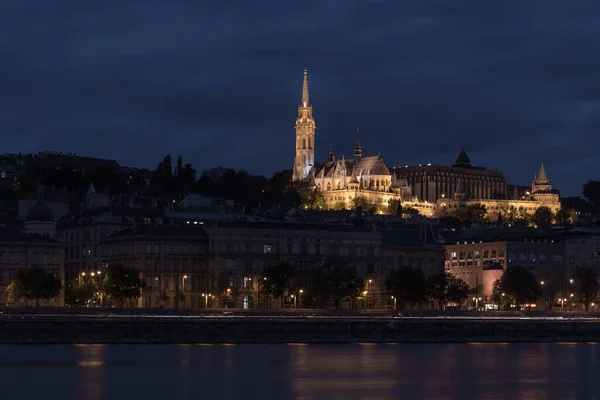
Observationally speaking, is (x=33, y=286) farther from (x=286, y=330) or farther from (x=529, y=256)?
(x=529, y=256)

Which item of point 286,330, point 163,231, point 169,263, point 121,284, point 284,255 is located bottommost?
point 286,330

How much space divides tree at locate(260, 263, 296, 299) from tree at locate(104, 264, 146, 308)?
1181 cm

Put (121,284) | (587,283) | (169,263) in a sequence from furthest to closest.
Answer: (587,283) < (169,263) < (121,284)

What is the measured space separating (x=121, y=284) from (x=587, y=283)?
56.0 meters

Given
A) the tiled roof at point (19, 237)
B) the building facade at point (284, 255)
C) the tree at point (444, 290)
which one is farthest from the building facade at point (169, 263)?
the tree at point (444, 290)

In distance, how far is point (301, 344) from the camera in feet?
357

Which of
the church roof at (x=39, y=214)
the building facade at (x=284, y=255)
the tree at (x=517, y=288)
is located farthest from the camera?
the church roof at (x=39, y=214)

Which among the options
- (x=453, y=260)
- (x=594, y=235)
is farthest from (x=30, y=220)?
(x=594, y=235)

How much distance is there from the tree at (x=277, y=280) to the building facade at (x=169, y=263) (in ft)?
18.3

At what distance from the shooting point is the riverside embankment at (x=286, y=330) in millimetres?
101312

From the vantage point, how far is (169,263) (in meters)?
146

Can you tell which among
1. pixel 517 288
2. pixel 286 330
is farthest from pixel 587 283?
pixel 286 330

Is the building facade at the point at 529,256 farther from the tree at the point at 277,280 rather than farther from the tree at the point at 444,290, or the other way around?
the tree at the point at 277,280

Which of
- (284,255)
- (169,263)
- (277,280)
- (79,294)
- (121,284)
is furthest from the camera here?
(284,255)
